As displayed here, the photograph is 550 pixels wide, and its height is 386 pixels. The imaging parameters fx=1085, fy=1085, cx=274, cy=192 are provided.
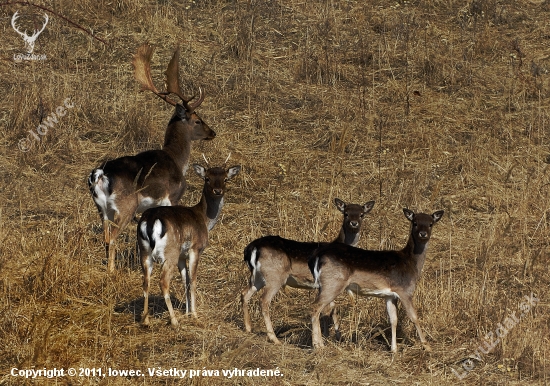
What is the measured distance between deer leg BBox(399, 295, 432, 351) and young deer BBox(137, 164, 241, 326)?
1833mm

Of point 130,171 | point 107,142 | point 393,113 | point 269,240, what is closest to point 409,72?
point 393,113

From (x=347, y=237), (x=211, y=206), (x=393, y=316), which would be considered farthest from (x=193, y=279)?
(x=393, y=316)

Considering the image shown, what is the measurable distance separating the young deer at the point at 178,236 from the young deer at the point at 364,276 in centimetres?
122

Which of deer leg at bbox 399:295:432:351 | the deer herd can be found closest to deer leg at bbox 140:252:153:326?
the deer herd

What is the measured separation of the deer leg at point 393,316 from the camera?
8742 mm

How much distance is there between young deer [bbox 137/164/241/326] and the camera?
9102mm

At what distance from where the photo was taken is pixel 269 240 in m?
9.12

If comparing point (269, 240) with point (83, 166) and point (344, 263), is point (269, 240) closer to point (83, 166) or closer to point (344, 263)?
point (344, 263)

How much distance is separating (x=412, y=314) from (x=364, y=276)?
0.50 metres

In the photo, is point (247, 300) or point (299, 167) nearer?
point (247, 300)

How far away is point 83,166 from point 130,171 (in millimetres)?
2476

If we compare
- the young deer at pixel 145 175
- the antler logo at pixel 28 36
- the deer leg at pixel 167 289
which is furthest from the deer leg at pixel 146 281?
the antler logo at pixel 28 36

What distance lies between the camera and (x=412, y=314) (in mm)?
8812

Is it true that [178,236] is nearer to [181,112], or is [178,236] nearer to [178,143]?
[178,143]
